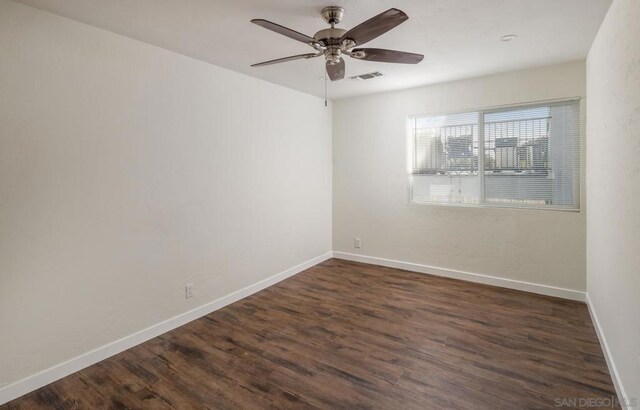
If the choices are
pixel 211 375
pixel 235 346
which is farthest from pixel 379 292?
pixel 211 375

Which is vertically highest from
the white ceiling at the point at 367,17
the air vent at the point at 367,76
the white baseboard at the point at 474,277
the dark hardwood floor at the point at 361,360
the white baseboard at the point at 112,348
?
the air vent at the point at 367,76

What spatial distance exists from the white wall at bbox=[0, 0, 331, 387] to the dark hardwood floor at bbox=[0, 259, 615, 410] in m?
0.36

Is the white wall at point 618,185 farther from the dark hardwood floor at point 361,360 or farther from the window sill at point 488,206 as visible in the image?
the window sill at point 488,206

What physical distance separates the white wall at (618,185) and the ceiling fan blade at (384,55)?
3.74ft

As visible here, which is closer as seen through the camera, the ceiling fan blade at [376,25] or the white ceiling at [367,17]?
the ceiling fan blade at [376,25]

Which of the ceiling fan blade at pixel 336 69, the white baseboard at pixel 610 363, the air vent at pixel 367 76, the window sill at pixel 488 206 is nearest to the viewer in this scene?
the white baseboard at pixel 610 363

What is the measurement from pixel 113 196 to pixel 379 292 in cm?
280

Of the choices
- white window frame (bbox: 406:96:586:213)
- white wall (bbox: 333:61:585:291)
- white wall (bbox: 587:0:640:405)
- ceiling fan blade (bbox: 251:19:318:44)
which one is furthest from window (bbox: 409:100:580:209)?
ceiling fan blade (bbox: 251:19:318:44)

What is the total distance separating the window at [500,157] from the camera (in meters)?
3.47

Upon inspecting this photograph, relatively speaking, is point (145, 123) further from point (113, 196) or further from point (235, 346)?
point (235, 346)

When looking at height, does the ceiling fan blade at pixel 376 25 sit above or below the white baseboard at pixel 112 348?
above

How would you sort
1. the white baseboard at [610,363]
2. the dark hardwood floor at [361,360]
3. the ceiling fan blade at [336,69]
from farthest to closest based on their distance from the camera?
1. the ceiling fan blade at [336,69]
2. the dark hardwood floor at [361,360]
3. the white baseboard at [610,363]

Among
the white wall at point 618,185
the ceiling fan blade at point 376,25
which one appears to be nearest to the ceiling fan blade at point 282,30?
the ceiling fan blade at point 376,25

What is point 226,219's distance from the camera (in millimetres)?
3451
